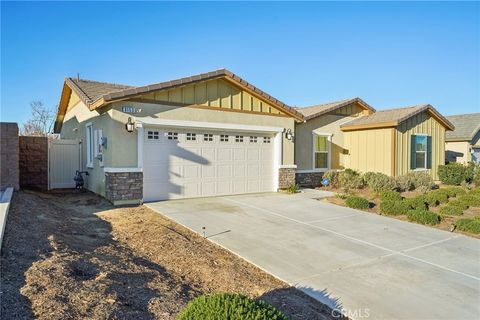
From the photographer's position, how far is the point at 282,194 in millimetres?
12047

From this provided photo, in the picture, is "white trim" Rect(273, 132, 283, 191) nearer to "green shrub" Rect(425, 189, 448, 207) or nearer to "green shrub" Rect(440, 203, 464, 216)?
"green shrub" Rect(425, 189, 448, 207)

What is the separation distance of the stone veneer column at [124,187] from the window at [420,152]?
13114mm

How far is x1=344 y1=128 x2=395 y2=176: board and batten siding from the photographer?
13914 millimetres

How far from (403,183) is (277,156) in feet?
17.8

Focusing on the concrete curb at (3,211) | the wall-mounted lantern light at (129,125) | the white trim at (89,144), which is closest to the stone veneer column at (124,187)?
the wall-mounted lantern light at (129,125)

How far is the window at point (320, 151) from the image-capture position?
48.9 feet

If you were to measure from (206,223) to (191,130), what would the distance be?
4215 millimetres

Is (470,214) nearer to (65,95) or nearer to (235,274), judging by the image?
(235,274)

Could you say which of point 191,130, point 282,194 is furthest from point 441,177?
point 191,130

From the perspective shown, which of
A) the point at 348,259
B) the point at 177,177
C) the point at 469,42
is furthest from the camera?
the point at 469,42

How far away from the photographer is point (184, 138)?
412 inches

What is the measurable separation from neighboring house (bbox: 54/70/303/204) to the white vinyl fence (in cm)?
62

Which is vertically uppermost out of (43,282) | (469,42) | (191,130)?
(469,42)

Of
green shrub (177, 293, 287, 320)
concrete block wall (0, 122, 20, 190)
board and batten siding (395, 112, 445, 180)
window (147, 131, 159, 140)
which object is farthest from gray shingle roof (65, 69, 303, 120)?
green shrub (177, 293, 287, 320)
